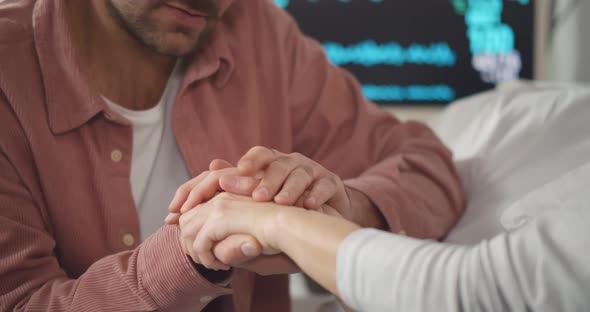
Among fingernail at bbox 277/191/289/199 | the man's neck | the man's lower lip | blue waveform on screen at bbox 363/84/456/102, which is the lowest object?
blue waveform on screen at bbox 363/84/456/102

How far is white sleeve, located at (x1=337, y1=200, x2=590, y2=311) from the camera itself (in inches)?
19.8

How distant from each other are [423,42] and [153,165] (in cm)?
109

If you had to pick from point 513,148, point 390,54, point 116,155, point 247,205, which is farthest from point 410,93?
point 247,205

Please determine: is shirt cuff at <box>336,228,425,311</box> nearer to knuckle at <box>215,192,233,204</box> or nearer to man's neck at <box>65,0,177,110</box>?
knuckle at <box>215,192,233,204</box>

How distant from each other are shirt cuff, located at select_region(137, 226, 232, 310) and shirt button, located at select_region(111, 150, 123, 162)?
19cm

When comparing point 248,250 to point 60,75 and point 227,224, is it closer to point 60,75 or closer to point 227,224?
point 227,224

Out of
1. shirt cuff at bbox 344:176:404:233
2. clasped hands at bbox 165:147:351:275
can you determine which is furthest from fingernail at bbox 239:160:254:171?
shirt cuff at bbox 344:176:404:233

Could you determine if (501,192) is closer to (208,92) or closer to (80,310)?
(208,92)

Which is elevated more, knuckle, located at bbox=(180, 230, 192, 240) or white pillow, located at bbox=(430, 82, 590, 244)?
knuckle, located at bbox=(180, 230, 192, 240)

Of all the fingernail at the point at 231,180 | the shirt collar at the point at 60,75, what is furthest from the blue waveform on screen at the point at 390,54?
the fingernail at the point at 231,180

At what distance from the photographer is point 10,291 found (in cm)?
82

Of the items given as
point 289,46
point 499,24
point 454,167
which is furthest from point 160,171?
point 499,24

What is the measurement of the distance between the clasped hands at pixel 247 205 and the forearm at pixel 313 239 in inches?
0.7

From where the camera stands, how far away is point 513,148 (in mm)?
1148
